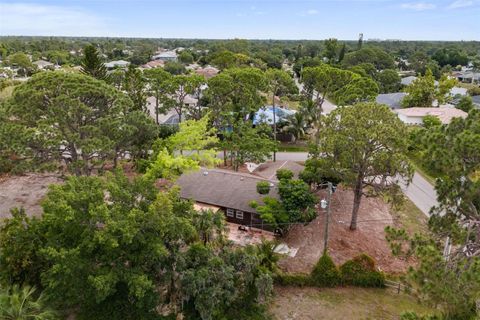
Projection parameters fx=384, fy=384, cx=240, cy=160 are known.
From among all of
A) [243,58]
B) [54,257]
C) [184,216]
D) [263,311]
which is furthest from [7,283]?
[243,58]

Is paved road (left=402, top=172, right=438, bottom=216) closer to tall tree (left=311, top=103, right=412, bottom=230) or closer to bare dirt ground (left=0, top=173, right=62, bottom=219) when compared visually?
tall tree (left=311, top=103, right=412, bottom=230)

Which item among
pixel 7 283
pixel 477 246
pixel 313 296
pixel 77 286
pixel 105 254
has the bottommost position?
pixel 313 296

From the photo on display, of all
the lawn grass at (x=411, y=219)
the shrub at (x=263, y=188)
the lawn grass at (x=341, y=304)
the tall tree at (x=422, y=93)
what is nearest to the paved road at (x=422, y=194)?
the lawn grass at (x=411, y=219)

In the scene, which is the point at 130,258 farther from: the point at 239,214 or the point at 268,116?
the point at 268,116

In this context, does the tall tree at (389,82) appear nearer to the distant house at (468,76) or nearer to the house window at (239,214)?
the distant house at (468,76)

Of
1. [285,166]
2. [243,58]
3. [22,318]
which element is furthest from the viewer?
[243,58]

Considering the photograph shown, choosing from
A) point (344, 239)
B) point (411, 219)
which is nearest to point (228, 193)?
point (344, 239)

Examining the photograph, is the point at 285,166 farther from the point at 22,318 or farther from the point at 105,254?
the point at 22,318

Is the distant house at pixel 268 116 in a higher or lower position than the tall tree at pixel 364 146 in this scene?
lower
